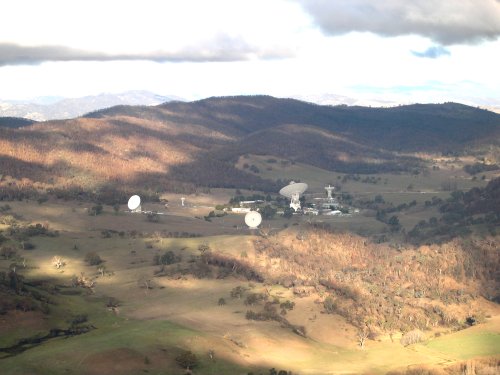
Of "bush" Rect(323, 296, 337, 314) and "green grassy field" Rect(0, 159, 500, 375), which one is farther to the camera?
"bush" Rect(323, 296, 337, 314)

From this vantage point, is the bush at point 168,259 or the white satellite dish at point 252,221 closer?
the bush at point 168,259

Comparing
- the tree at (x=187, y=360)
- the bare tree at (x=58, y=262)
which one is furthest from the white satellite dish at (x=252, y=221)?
the tree at (x=187, y=360)

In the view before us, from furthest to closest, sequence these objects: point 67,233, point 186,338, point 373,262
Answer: point 67,233, point 373,262, point 186,338

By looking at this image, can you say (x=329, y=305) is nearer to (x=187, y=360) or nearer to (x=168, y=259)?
(x=187, y=360)

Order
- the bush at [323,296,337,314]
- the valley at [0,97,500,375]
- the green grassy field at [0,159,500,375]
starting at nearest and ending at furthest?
1. the green grassy field at [0,159,500,375]
2. the valley at [0,97,500,375]
3. the bush at [323,296,337,314]

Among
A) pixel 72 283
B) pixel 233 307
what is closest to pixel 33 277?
pixel 72 283

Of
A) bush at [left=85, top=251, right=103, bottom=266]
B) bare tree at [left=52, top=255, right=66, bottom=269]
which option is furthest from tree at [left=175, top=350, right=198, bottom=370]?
bush at [left=85, top=251, right=103, bottom=266]

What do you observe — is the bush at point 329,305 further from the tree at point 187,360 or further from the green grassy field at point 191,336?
the tree at point 187,360

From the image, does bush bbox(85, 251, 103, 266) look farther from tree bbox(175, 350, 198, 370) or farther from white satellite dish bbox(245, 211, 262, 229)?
tree bbox(175, 350, 198, 370)

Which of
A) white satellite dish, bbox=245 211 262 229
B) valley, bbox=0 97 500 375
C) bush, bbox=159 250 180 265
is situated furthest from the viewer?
white satellite dish, bbox=245 211 262 229

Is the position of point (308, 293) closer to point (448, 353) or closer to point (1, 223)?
point (448, 353)

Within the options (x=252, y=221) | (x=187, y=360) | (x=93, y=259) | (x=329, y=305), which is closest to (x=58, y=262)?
(x=93, y=259)
